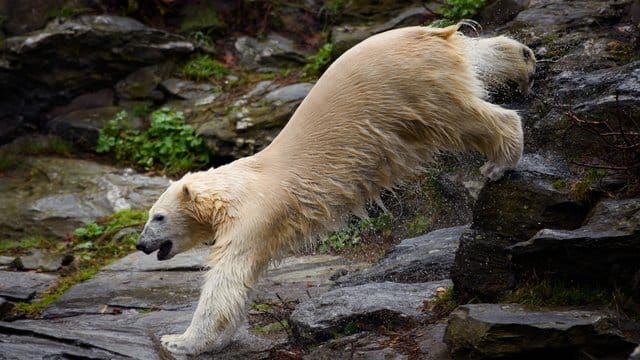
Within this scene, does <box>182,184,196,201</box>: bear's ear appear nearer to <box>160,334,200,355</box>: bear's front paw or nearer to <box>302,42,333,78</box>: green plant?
<box>160,334,200,355</box>: bear's front paw

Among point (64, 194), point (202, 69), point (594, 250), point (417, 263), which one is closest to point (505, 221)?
point (594, 250)

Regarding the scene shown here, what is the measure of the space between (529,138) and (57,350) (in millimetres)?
3828

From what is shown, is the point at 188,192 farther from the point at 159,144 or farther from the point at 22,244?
the point at 159,144

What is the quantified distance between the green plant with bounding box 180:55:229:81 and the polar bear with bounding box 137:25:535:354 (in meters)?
7.12

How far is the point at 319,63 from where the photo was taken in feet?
41.6

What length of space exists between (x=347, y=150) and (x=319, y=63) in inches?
250

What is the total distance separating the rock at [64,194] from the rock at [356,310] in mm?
5684

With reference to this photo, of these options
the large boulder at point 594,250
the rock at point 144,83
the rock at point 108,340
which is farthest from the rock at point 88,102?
the large boulder at point 594,250

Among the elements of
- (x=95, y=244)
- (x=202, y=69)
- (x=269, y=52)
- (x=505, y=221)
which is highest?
(x=505, y=221)

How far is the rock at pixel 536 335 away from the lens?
15.6ft

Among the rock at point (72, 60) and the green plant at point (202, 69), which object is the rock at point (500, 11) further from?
the rock at point (72, 60)

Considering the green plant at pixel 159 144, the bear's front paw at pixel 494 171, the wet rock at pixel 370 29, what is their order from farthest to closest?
the green plant at pixel 159 144 < the wet rock at pixel 370 29 < the bear's front paw at pixel 494 171

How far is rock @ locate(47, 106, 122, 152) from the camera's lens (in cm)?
1339

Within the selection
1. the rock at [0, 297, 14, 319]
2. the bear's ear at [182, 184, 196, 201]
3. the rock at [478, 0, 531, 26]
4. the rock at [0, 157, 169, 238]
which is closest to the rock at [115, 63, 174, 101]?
the rock at [0, 157, 169, 238]
